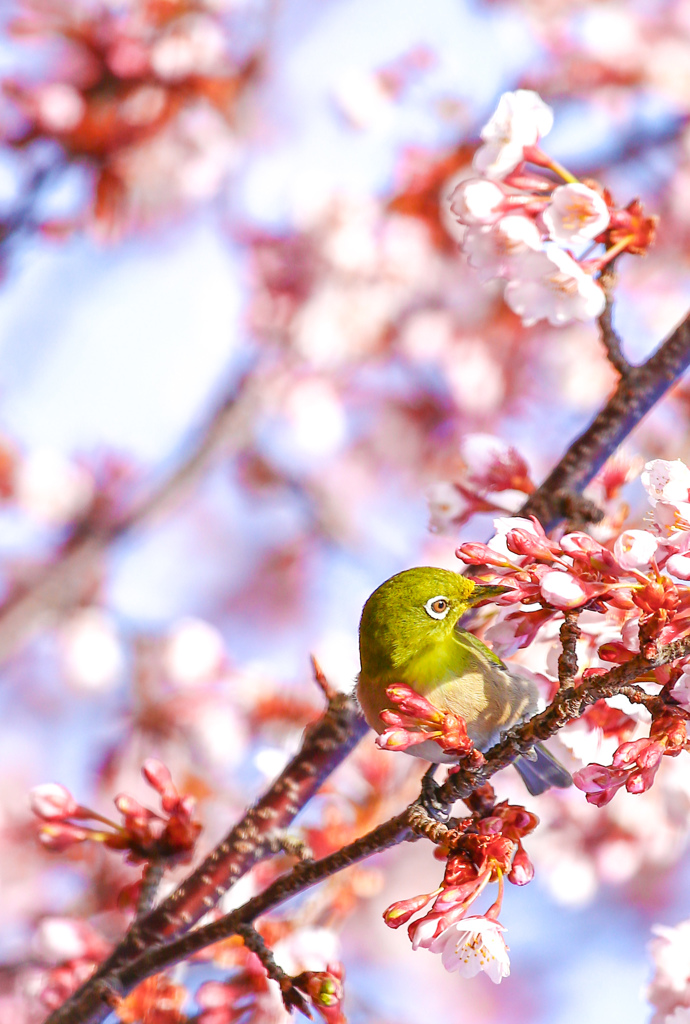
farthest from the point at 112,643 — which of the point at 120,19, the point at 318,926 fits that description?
the point at 120,19

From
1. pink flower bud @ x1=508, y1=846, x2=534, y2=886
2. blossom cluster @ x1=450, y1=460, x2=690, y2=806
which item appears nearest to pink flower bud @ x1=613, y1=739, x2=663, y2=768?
blossom cluster @ x1=450, y1=460, x2=690, y2=806

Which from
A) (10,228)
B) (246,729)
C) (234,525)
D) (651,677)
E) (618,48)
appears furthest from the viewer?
(234,525)

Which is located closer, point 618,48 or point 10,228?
point 10,228

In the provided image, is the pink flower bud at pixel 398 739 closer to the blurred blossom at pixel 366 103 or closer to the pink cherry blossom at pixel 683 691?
the pink cherry blossom at pixel 683 691

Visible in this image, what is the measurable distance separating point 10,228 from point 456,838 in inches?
77.6

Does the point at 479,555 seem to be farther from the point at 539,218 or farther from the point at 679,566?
the point at 539,218

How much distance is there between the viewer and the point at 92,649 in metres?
3.09

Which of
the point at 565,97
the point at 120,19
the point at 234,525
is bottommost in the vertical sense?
the point at 234,525

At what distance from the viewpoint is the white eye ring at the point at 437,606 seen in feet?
2.52

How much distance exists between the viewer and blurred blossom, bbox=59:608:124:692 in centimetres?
309

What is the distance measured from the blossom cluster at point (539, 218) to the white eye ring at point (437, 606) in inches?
17.5

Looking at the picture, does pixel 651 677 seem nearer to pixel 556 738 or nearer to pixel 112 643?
pixel 556 738

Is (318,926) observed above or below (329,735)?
below

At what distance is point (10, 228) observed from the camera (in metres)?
2.17
